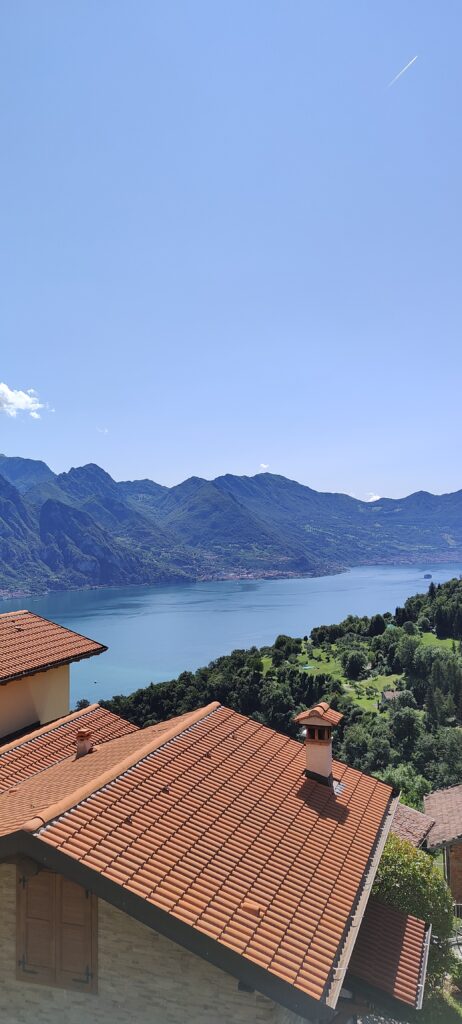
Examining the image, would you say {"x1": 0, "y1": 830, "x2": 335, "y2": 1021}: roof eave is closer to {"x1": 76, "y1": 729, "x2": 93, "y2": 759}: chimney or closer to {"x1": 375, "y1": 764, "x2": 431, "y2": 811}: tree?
{"x1": 76, "y1": 729, "x2": 93, "y2": 759}: chimney

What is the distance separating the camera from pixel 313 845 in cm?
694

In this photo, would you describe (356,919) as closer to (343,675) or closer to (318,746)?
(318,746)

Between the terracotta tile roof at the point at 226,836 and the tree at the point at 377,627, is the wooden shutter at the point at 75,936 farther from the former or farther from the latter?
the tree at the point at 377,627

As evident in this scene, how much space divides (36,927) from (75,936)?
1.43 feet

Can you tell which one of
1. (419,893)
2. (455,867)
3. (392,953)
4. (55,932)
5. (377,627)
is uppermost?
(55,932)

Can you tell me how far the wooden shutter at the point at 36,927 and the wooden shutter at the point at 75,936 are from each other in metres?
0.08

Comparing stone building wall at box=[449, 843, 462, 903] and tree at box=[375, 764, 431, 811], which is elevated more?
stone building wall at box=[449, 843, 462, 903]

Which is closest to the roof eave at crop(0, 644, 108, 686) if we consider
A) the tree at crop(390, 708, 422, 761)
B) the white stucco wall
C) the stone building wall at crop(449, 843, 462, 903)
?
the white stucco wall

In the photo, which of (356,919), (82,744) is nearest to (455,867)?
(82,744)

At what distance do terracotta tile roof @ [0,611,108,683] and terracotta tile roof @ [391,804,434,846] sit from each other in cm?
1616

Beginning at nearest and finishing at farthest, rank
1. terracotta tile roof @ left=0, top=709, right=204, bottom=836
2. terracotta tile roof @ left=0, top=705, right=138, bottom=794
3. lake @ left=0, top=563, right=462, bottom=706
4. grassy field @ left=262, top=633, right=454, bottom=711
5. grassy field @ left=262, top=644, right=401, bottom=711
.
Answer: terracotta tile roof @ left=0, top=709, right=204, bottom=836 → terracotta tile roof @ left=0, top=705, right=138, bottom=794 → grassy field @ left=262, top=644, right=401, bottom=711 → grassy field @ left=262, top=633, right=454, bottom=711 → lake @ left=0, top=563, right=462, bottom=706

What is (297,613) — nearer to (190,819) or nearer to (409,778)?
(409,778)

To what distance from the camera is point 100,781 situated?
641 cm

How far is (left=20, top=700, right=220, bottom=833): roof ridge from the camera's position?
17.9 ft
